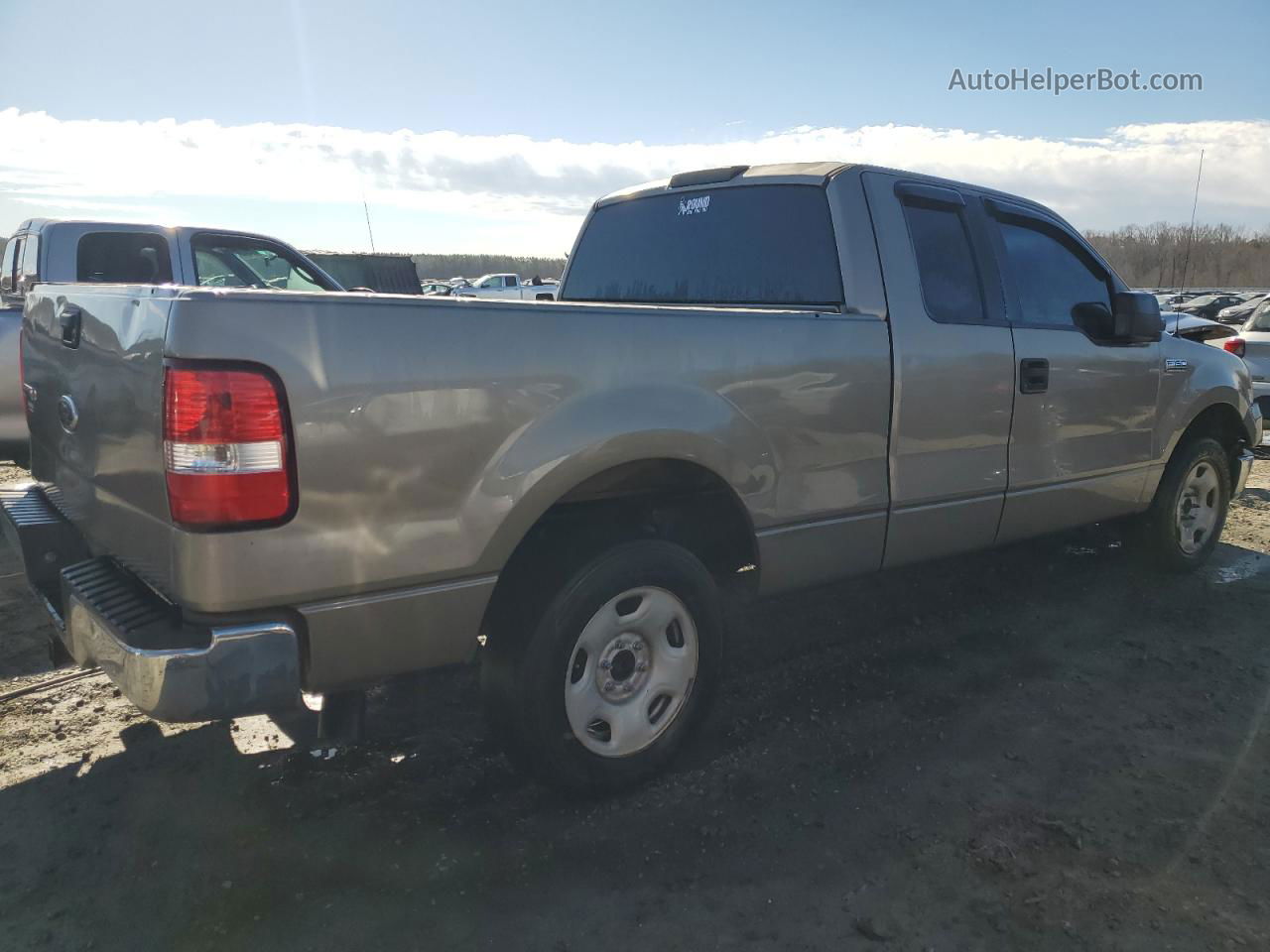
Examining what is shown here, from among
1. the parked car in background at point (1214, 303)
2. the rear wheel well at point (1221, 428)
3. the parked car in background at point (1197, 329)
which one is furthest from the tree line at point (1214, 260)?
the rear wheel well at point (1221, 428)

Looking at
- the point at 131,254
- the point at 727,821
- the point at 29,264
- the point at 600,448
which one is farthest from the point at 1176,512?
the point at 29,264

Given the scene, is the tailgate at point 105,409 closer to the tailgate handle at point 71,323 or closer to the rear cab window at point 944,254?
the tailgate handle at point 71,323

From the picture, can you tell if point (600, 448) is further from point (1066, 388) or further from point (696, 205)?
point (1066, 388)

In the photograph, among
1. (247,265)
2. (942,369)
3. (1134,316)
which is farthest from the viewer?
(247,265)

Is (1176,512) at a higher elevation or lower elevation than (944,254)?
lower

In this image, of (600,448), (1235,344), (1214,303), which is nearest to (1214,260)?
(1214,303)

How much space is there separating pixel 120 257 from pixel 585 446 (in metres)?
6.15

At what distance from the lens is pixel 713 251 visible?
3.95 m

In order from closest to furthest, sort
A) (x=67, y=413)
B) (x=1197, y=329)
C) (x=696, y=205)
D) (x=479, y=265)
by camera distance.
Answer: (x=67, y=413)
(x=696, y=205)
(x=1197, y=329)
(x=479, y=265)

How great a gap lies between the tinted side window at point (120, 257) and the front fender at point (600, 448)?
18.7 feet

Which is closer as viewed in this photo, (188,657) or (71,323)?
(188,657)

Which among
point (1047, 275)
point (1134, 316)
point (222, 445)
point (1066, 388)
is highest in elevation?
point (1047, 275)

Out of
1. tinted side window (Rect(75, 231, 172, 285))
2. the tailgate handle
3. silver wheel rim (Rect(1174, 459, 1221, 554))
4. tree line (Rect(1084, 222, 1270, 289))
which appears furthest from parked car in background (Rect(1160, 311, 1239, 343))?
tree line (Rect(1084, 222, 1270, 289))

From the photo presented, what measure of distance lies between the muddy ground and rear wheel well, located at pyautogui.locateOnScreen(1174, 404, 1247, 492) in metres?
1.45
